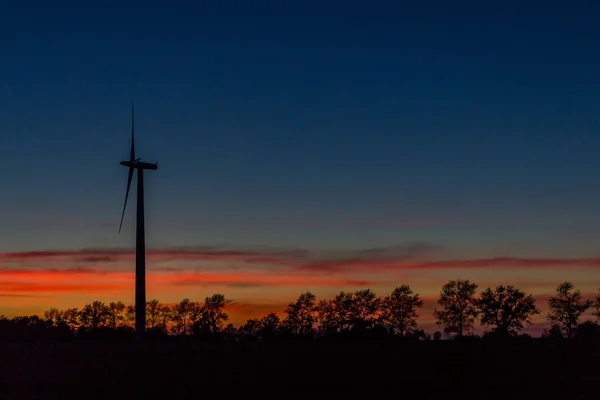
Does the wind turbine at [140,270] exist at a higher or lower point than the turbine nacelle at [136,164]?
lower

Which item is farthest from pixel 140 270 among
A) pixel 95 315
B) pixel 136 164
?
pixel 95 315

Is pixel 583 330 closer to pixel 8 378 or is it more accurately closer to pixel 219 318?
pixel 219 318

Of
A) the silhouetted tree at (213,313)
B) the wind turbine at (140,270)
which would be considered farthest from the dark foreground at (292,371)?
the silhouetted tree at (213,313)

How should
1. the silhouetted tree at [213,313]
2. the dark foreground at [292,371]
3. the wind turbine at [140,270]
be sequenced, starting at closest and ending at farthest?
1. the dark foreground at [292,371]
2. the wind turbine at [140,270]
3. the silhouetted tree at [213,313]

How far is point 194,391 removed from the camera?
54406 millimetres

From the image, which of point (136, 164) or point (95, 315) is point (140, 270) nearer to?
point (136, 164)

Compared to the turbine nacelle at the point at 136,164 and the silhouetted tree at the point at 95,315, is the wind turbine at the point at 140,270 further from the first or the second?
the silhouetted tree at the point at 95,315

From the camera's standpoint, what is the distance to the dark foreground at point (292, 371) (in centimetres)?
5541

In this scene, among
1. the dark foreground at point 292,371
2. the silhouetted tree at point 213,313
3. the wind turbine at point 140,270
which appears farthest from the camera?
the silhouetted tree at point 213,313

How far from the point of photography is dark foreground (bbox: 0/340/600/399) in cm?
5541

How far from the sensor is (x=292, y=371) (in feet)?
209

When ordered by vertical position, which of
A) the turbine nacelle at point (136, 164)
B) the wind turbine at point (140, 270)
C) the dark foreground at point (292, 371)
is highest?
the turbine nacelle at point (136, 164)

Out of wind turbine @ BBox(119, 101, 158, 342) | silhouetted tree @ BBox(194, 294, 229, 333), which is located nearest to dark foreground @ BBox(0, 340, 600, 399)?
wind turbine @ BBox(119, 101, 158, 342)

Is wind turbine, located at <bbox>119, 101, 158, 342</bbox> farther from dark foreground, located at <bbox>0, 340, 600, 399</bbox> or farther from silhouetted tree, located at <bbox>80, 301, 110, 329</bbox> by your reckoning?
silhouetted tree, located at <bbox>80, 301, 110, 329</bbox>
